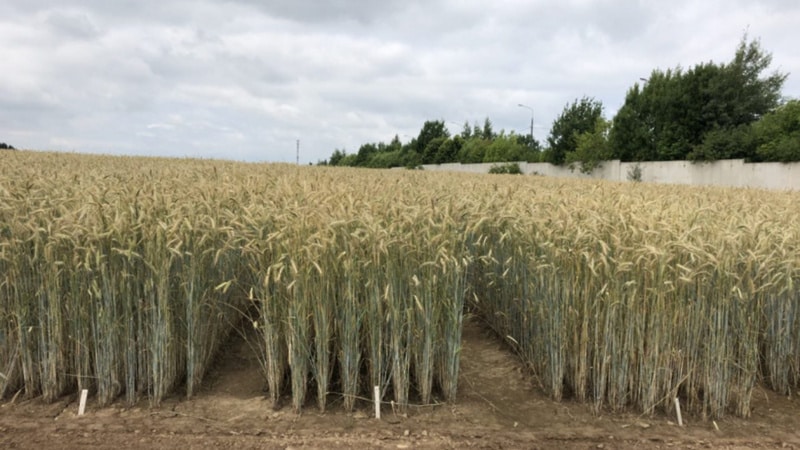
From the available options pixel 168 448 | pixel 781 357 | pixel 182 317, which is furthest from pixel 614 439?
pixel 182 317

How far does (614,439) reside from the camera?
3.11 meters

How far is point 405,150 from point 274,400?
58.8 m

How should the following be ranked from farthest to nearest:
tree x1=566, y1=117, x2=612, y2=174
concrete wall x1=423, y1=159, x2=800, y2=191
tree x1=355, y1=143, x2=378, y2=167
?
tree x1=355, y1=143, x2=378, y2=167 < tree x1=566, y1=117, x2=612, y2=174 < concrete wall x1=423, y1=159, x2=800, y2=191

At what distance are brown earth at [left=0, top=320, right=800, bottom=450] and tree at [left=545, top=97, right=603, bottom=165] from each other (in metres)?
40.8

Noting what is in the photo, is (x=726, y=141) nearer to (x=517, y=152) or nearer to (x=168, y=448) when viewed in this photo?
(x=517, y=152)

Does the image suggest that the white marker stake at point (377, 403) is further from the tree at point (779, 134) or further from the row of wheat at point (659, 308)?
the tree at point (779, 134)

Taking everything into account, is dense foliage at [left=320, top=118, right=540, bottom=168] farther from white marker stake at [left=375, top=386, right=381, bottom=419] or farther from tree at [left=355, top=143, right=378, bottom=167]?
white marker stake at [left=375, top=386, right=381, bottom=419]

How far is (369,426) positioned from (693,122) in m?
36.7

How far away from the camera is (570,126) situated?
4269 cm

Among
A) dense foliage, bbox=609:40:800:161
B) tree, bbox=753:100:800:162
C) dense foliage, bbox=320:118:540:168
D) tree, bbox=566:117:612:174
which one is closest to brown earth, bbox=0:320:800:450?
tree, bbox=753:100:800:162

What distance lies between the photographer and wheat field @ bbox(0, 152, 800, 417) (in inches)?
123

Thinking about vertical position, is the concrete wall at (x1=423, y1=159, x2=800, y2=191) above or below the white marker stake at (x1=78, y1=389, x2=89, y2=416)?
above

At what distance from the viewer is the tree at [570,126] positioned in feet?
140

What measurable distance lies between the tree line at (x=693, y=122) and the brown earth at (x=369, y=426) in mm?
29174
